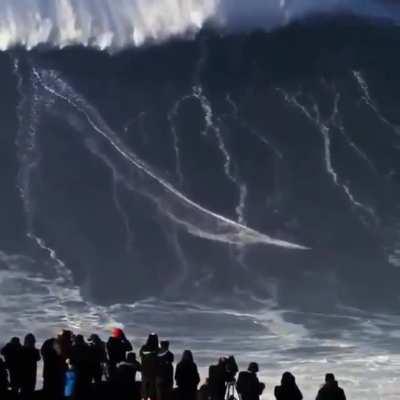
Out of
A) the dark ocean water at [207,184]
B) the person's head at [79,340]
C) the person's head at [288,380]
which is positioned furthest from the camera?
the dark ocean water at [207,184]

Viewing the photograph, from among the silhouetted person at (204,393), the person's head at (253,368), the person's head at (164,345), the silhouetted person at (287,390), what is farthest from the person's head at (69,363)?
the silhouetted person at (287,390)

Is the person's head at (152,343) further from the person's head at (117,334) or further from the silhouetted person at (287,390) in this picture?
the silhouetted person at (287,390)

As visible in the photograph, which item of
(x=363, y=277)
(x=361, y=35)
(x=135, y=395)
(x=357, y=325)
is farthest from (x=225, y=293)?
(x=135, y=395)

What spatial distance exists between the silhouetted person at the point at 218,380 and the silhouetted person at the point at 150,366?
1449 millimetres

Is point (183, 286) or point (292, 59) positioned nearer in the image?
point (292, 59)

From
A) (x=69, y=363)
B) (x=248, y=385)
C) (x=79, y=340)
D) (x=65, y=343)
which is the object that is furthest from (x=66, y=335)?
(x=248, y=385)

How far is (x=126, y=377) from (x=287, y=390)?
3.76 meters

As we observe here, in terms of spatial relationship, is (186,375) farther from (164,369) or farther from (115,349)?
(115,349)

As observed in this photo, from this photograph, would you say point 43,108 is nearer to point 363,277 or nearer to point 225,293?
point 225,293

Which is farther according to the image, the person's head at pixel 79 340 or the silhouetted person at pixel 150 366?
the silhouetted person at pixel 150 366

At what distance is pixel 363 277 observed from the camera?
242ft

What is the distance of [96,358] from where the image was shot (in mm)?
17984

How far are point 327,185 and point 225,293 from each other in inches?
752

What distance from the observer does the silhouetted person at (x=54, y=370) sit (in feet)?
59.5
